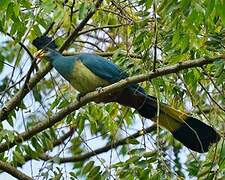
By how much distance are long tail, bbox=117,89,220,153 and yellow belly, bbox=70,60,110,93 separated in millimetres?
188

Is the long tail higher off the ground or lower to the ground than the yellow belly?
lower

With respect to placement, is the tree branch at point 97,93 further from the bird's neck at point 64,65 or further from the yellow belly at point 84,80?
the bird's neck at point 64,65

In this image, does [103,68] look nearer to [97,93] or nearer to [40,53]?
[40,53]

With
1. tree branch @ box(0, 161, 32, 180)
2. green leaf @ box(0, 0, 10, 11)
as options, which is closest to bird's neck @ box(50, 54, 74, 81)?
tree branch @ box(0, 161, 32, 180)

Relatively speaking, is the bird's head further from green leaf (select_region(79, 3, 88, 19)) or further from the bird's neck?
green leaf (select_region(79, 3, 88, 19))

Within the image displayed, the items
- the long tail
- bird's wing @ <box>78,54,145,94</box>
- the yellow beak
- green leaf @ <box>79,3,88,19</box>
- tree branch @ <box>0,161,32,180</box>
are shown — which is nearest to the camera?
green leaf @ <box>79,3,88,19</box>

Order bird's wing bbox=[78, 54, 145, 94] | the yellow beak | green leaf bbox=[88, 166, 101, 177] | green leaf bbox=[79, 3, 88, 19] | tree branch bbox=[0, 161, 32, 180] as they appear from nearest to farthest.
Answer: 1. green leaf bbox=[79, 3, 88, 19]
2. green leaf bbox=[88, 166, 101, 177]
3. tree branch bbox=[0, 161, 32, 180]
4. bird's wing bbox=[78, 54, 145, 94]
5. the yellow beak

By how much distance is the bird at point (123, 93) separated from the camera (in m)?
3.79

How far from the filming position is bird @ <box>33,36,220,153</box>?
379 cm

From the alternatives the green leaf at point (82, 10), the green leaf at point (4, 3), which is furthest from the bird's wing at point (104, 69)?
the green leaf at point (4, 3)

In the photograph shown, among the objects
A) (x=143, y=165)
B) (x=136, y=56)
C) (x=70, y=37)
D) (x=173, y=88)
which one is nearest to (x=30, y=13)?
(x=70, y=37)

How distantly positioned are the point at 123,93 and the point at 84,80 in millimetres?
270

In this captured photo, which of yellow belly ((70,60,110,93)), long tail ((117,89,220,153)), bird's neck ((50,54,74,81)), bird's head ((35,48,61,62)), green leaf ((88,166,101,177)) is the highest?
bird's head ((35,48,61,62))

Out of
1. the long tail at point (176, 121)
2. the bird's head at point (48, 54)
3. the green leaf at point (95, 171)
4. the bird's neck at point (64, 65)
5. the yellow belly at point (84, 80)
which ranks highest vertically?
the bird's head at point (48, 54)
